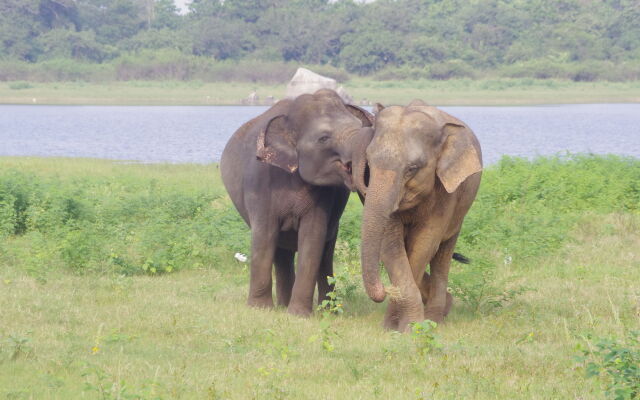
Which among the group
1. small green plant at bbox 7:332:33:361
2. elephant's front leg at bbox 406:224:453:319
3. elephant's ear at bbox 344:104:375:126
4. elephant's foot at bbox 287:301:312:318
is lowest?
elephant's foot at bbox 287:301:312:318

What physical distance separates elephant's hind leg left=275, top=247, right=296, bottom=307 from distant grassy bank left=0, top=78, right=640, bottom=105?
54.6 metres

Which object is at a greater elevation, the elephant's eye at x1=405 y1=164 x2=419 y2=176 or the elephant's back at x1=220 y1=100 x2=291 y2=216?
the elephant's eye at x1=405 y1=164 x2=419 y2=176

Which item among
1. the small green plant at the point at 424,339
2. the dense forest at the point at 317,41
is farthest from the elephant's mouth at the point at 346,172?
the dense forest at the point at 317,41

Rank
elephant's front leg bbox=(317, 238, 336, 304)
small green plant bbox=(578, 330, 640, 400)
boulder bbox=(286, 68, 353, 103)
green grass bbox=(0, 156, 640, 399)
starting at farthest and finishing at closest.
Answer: boulder bbox=(286, 68, 353, 103)
elephant's front leg bbox=(317, 238, 336, 304)
green grass bbox=(0, 156, 640, 399)
small green plant bbox=(578, 330, 640, 400)

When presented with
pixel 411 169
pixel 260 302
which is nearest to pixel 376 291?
pixel 411 169

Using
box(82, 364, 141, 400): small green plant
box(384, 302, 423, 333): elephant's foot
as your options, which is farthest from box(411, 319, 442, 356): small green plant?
box(82, 364, 141, 400): small green plant

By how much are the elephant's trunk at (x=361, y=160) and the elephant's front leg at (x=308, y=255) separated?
2.93 ft

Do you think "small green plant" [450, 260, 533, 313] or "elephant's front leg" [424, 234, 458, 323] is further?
"small green plant" [450, 260, 533, 313]

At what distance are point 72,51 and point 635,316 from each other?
7466cm

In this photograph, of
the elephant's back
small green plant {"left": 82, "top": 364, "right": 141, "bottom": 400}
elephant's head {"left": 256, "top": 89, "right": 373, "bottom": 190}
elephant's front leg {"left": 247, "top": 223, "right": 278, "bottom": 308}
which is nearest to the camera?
small green plant {"left": 82, "top": 364, "right": 141, "bottom": 400}

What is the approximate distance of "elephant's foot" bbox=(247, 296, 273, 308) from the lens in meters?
9.69

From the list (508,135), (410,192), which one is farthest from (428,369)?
(508,135)

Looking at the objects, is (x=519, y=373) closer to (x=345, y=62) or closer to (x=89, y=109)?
(x=89, y=109)

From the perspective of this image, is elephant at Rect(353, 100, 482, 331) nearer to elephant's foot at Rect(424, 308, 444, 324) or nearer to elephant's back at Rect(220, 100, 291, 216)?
elephant's foot at Rect(424, 308, 444, 324)
